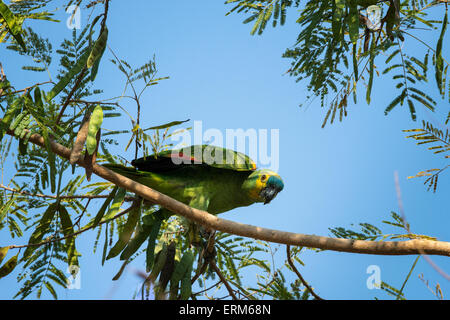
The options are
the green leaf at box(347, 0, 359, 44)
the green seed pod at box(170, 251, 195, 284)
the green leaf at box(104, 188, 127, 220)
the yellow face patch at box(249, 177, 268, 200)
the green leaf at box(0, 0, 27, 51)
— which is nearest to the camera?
the green leaf at box(0, 0, 27, 51)

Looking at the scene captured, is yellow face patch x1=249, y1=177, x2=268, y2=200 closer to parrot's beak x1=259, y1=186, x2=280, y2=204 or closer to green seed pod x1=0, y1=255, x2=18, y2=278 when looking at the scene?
parrot's beak x1=259, y1=186, x2=280, y2=204

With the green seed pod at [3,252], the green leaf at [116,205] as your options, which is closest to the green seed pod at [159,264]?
the green leaf at [116,205]

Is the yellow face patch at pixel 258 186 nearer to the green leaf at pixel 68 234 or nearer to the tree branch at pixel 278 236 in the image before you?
the tree branch at pixel 278 236

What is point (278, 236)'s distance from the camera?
2.41 meters

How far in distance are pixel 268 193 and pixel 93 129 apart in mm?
1661

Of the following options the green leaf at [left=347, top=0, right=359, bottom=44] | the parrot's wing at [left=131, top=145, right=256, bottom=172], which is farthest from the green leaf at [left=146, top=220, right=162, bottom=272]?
the green leaf at [left=347, top=0, right=359, bottom=44]

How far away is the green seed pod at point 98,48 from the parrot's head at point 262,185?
1594 millimetres

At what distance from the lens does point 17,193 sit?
3021 millimetres

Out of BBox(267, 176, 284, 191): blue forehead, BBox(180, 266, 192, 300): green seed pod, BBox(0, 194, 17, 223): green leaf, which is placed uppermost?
BBox(267, 176, 284, 191): blue forehead

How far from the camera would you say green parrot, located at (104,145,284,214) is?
3258 millimetres

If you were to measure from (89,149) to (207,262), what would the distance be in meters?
1.36

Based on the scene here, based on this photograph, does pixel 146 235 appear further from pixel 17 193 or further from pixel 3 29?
pixel 3 29

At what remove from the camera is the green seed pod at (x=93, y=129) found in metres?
2.22

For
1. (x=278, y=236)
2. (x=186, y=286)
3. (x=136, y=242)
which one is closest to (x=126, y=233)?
(x=136, y=242)
